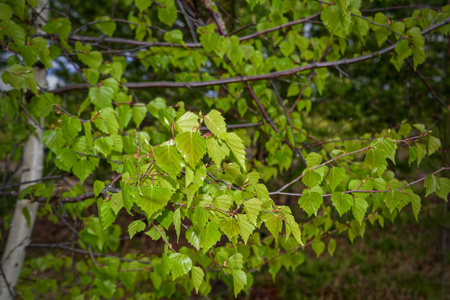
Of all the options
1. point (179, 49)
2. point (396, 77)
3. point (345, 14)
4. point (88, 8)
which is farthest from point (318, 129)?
point (88, 8)

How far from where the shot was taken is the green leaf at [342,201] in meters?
1.28

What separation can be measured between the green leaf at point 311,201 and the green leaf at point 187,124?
22.8 inches

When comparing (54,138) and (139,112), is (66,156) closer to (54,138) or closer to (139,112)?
(54,138)

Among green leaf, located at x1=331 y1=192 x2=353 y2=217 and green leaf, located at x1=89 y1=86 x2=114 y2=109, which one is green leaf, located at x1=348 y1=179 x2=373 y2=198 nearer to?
green leaf, located at x1=331 y1=192 x2=353 y2=217

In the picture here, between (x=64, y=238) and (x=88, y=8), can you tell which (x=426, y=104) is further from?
(x=64, y=238)

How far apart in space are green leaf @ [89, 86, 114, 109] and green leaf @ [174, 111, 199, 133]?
31.9 inches

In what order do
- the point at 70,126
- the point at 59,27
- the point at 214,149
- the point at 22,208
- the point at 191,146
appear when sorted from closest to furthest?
the point at 191,146 < the point at 214,149 < the point at 70,126 < the point at 59,27 < the point at 22,208

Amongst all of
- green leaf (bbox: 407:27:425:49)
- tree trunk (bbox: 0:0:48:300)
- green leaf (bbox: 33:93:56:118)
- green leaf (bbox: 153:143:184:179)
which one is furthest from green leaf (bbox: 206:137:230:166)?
A: tree trunk (bbox: 0:0:48:300)

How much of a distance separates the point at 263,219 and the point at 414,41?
1225 mm

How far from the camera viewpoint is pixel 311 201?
50.4 inches

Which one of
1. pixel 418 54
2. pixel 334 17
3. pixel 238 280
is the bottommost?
pixel 238 280

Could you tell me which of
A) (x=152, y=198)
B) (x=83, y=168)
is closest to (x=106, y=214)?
(x=152, y=198)

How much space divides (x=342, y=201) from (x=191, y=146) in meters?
0.72

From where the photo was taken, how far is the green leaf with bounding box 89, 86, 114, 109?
1601 mm
